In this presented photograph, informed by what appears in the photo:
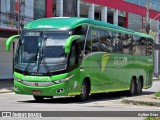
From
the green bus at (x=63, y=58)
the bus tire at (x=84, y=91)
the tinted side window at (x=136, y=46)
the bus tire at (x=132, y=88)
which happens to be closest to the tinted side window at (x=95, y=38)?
the green bus at (x=63, y=58)

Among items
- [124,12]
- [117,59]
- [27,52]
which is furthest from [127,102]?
[124,12]

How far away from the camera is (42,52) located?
17969mm

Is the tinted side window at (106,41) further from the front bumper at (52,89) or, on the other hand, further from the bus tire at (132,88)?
the bus tire at (132,88)

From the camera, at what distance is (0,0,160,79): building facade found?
34500 mm

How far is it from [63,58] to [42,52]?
89 cm

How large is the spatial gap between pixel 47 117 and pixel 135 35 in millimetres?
14375

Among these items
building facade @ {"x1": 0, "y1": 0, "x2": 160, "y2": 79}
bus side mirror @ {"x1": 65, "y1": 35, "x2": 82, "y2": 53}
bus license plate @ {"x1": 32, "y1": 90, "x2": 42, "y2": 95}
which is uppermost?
building facade @ {"x1": 0, "y1": 0, "x2": 160, "y2": 79}

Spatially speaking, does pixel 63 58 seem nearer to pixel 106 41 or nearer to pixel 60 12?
pixel 106 41

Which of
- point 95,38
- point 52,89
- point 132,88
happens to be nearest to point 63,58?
point 52,89

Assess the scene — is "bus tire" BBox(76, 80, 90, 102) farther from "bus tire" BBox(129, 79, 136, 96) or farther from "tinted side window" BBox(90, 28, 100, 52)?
"bus tire" BBox(129, 79, 136, 96)

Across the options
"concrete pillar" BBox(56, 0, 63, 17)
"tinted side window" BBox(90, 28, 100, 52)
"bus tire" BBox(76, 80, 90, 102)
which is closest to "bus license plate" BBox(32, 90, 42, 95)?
"bus tire" BBox(76, 80, 90, 102)

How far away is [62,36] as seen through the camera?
719 inches

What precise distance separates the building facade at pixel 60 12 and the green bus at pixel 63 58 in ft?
41.1

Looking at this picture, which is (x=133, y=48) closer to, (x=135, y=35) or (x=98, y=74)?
(x=135, y=35)
